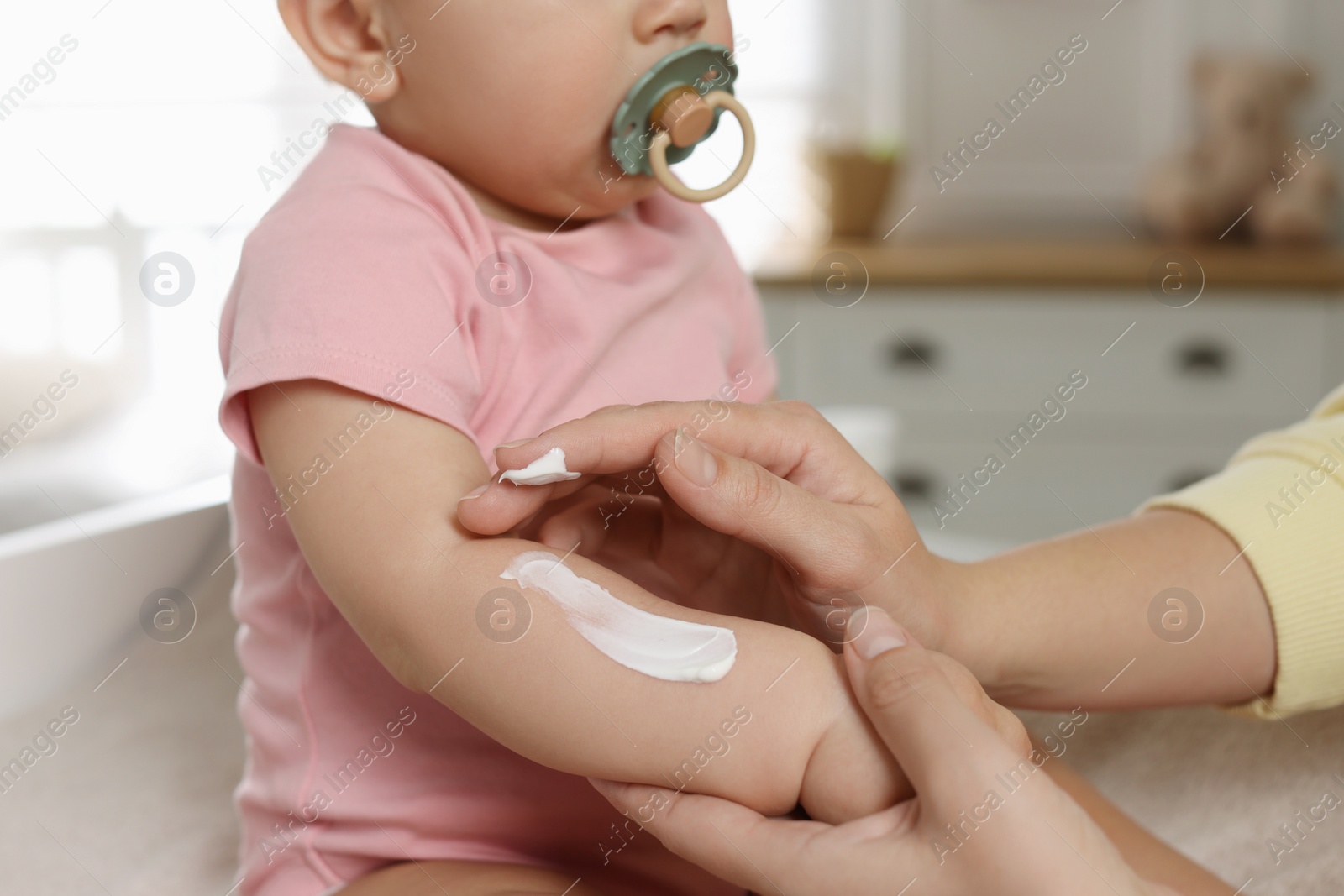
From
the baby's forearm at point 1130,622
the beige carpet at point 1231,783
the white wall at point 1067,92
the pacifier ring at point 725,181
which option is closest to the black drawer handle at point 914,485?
the white wall at point 1067,92

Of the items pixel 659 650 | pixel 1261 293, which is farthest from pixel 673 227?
pixel 1261 293

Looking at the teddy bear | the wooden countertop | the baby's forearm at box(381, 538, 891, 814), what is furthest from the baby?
the teddy bear

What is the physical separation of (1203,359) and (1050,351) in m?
0.27

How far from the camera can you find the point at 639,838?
1.96 ft

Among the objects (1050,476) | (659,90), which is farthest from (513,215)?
(1050,476)

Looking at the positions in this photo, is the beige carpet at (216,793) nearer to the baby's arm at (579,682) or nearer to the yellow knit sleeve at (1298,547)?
the yellow knit sleeve at (1298,547)

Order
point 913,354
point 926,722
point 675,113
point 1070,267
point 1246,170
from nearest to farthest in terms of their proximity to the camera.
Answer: point 926,722 < point 675,113 < point 1070,267 < point 913,354 < point 1246,170

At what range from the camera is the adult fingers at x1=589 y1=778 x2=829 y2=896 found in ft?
1.43

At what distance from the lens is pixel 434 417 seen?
19.6 inches

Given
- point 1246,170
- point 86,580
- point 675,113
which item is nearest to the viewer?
point 675,113

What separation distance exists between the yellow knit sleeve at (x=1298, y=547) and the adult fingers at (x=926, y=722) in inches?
11.1

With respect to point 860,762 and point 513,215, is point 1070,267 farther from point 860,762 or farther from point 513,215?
point 860,762

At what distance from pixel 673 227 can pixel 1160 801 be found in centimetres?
47

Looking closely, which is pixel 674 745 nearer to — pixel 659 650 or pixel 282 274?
pixel 659 650
